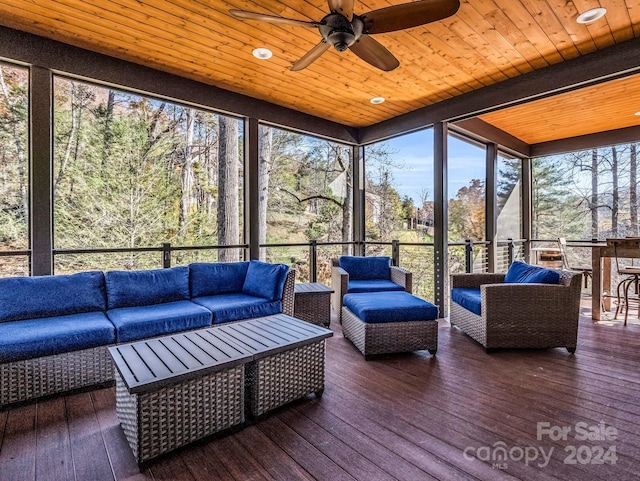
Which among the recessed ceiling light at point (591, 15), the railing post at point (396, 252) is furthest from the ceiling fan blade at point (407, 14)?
the railing post at point (396, 252)

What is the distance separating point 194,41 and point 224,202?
11.4 feet

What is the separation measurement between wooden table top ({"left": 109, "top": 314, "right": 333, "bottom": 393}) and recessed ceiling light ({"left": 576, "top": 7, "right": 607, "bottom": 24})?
3.24 m

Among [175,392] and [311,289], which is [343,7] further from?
[311,289]

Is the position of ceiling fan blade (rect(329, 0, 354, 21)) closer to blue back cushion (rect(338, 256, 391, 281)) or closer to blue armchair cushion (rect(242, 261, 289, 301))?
blue armchair cushion (rect(242, 261, 289, 301))

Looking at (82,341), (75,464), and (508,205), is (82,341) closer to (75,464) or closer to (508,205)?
(75,464)

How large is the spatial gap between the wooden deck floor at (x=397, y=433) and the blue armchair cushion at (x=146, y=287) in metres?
0.84

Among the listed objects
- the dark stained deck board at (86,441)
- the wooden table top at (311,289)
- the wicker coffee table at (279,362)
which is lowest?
the dark stained deck board at (86,441)

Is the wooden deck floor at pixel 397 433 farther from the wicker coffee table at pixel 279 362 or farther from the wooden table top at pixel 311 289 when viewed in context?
the wooden table top at pixel 311 289

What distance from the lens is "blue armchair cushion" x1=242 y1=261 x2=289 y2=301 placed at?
3.58 m

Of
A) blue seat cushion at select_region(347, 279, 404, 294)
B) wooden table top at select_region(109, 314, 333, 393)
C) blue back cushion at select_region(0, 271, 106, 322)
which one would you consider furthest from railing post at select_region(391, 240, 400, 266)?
blue back cushion at select_region(0, 271, 106, 322)

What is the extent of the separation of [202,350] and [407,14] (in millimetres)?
2471

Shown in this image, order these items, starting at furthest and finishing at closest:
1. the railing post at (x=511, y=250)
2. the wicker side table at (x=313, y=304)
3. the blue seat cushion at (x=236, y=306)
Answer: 1. the railing post at (x=511, y=250)
2. the wicker side table at (x=313, y=304)
3. the blue seat cushion at (x=236, y=306)

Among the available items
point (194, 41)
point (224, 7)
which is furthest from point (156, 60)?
point (224, 7)

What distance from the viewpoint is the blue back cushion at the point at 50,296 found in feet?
8.68
